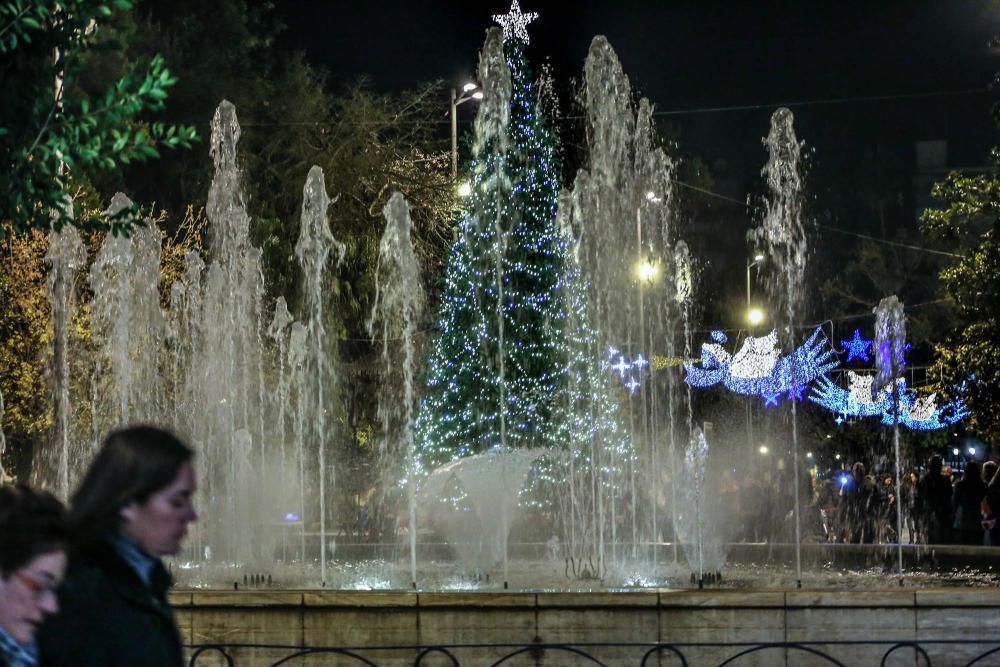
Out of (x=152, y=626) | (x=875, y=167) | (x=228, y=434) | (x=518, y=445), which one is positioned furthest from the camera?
(x=875, y=167)

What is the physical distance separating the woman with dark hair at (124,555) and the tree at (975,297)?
1912cm

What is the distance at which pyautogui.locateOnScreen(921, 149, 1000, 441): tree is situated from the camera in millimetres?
21391

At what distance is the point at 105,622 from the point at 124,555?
16 cm

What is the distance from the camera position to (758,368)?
40562 millimetres

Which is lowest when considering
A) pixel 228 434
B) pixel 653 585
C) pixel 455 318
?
pixel 653 585

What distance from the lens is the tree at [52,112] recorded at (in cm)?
786

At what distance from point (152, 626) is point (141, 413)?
2113 cm

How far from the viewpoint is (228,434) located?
2203cm

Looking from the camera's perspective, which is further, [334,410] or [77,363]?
[334,410]

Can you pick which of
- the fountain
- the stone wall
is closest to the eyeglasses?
the stone wall

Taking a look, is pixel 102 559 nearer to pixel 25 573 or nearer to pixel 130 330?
pixel 25 573

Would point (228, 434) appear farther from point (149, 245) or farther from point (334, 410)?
point (334, 410)

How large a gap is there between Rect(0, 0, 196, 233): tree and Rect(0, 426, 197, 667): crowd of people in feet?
15.0

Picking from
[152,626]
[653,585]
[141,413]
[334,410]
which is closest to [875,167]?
[334,410]
